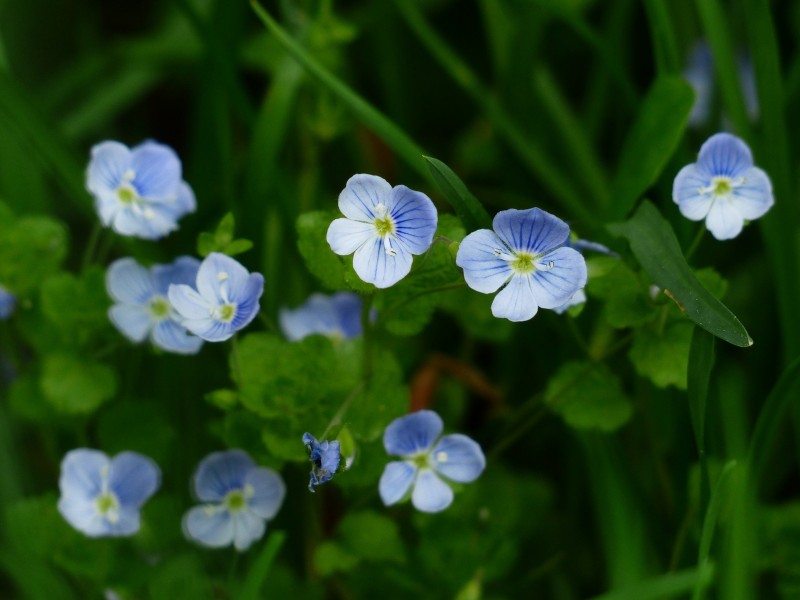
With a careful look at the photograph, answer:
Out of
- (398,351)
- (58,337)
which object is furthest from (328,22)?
(58,337)

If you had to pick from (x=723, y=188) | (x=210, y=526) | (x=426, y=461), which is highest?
(x=723, y=188)

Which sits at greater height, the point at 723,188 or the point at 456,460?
the point at 723,188

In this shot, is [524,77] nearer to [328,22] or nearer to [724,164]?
[328,22]

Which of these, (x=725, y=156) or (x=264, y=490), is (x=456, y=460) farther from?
(x=725, y=156)

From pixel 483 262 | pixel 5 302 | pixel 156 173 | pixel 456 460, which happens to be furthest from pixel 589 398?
pixel 5 302

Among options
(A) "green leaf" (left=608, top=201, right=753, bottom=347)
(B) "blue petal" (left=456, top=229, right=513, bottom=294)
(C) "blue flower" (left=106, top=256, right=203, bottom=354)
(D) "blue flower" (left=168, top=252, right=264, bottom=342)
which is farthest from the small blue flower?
(A) "green leaf" (left=608, top=201, right=753, bottom=347)

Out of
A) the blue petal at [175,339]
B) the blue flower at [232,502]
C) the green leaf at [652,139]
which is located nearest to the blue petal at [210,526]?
the blue flower at [232,502]
